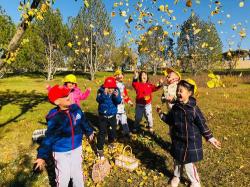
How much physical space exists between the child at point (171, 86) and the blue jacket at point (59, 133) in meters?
3.10

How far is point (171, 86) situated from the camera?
25.3 feet

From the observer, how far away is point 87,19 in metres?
47.5

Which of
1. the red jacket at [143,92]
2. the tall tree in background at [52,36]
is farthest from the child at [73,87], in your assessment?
the tall tree in background at [52,36]

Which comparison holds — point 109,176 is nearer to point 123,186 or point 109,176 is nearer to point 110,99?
point 123,186

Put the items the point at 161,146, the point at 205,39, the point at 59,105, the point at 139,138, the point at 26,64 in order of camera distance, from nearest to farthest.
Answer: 1. the point at 59,105
2. the point at 161,146
3. the point at 139,138
4. the point at 205,39
5. the point at 26,64

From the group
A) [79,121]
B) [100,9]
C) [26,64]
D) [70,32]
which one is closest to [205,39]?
[100,9]

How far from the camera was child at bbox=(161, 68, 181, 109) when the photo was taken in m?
7.45

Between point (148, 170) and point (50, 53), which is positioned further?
point (50, 53)

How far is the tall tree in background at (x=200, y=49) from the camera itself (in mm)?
46781

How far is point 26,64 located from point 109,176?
2207 inches

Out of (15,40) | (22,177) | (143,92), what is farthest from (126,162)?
(15,40)

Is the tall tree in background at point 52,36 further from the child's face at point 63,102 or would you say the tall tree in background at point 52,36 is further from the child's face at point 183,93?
the child's face at point 63,102

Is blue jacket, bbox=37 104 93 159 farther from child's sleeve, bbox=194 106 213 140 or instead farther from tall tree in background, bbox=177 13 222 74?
tall tree in background, bbox=177 13 222 74

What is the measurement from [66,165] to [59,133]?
1.72 feet
